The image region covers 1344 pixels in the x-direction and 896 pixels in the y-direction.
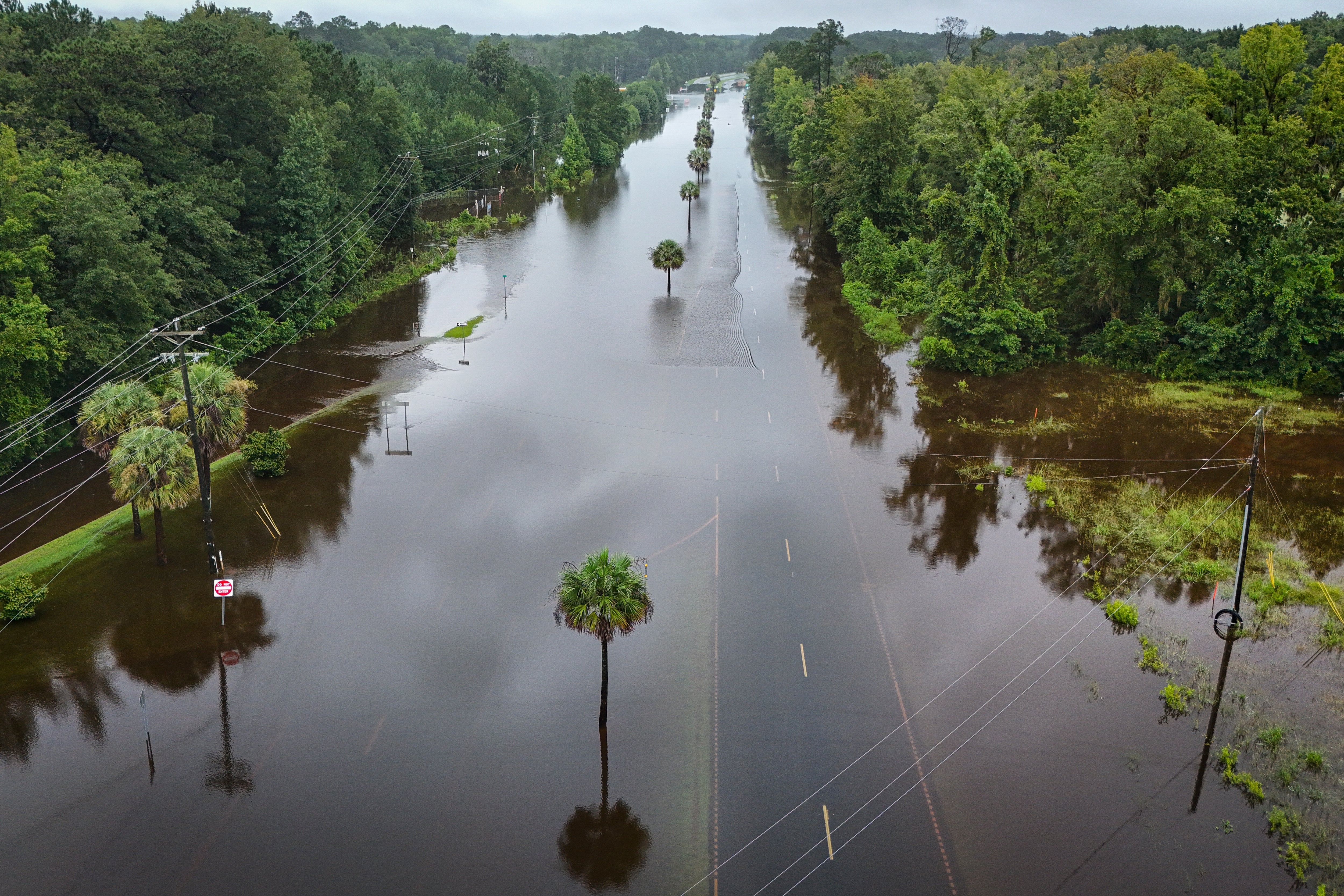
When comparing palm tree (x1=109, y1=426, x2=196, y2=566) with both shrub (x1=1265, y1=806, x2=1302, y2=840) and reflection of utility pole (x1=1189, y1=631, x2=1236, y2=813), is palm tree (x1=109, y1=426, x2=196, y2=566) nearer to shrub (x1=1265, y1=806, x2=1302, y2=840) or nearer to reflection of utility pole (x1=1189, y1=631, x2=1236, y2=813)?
reflection of utility pole (x1=1189, y1=631, x2=1236, y2=813)

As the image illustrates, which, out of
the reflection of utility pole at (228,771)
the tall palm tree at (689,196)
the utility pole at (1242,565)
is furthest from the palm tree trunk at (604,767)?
the tall palm tree at (689,196)

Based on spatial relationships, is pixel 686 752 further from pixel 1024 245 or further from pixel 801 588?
Result: pixel 1024 245

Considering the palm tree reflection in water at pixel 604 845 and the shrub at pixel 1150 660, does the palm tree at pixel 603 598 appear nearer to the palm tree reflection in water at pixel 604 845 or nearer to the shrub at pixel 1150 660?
the palm tree reflection in water at pixel 604 845

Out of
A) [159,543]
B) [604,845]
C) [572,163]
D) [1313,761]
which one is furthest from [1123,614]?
[572,163]

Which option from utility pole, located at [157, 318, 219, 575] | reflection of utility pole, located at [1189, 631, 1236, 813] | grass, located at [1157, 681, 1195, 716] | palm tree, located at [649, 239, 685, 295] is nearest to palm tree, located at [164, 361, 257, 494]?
utility pole, located at [157, 318, 219, 575]

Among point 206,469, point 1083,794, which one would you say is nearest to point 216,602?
point 206,469

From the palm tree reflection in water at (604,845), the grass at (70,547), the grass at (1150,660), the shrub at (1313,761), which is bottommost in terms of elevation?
the palm tree reflection in water at (604,845)
